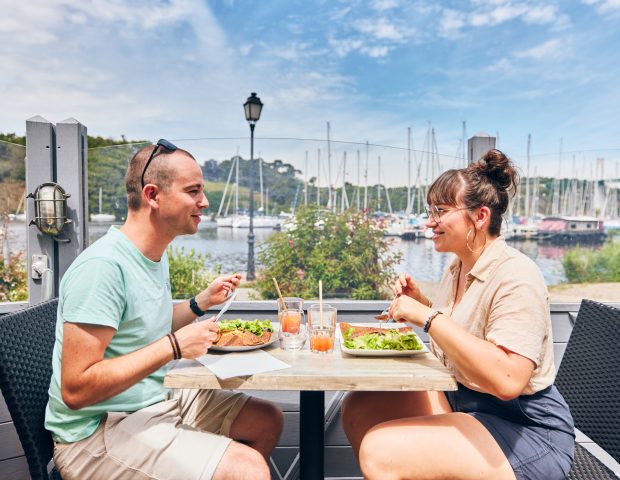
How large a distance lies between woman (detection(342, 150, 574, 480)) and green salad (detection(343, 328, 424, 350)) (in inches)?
4.7

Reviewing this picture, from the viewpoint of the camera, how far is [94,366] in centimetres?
124

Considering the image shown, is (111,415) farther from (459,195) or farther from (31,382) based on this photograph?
(459,195)

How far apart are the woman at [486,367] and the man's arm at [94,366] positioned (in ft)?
2.45

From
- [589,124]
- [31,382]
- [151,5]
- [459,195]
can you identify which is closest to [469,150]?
[459,195]

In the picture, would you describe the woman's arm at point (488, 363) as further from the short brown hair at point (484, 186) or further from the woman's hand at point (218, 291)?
the woman's hand at point (218, 291)

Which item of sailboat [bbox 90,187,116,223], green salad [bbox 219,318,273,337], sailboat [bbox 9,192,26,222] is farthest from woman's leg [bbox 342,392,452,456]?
sailboat [bbox 9,192,26,222]

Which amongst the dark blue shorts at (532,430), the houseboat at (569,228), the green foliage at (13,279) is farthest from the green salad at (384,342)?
the houseboat at (569,228)

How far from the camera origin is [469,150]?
296 cm

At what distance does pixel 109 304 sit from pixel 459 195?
126 cm

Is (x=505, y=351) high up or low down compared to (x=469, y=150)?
down

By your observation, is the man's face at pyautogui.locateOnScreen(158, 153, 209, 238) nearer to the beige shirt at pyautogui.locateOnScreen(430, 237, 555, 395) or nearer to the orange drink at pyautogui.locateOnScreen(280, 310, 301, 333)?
the orange drink at pyautogui.locateOnScreen(280, 310, 301, 333)

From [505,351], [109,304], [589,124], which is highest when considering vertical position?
[589,124]

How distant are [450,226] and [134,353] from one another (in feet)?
3.89

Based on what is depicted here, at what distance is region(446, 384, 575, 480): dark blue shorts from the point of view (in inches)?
52.7
